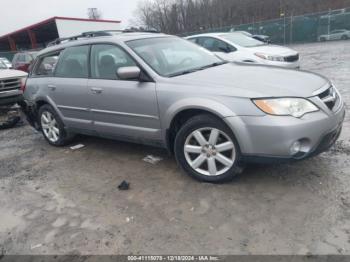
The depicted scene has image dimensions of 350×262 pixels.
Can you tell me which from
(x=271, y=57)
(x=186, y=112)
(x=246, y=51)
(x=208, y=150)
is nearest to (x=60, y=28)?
(x=246, y=51)

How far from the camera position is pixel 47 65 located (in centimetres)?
538

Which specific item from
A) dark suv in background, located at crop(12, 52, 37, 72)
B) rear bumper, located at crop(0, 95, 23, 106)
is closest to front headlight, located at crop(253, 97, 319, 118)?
rear bumper, located at crop(0, 95, 23, 106)

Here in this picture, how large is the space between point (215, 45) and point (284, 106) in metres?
6.51

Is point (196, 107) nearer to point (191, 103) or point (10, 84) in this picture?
point (191, 103)

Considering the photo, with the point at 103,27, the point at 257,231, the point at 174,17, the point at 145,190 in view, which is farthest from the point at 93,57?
the point at 174,17

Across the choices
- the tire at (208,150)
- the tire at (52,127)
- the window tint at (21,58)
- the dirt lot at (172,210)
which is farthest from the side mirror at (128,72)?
the window tint at (21,58)

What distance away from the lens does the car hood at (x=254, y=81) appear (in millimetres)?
3110

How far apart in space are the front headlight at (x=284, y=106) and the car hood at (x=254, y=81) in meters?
0.05

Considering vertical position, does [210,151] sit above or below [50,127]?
above

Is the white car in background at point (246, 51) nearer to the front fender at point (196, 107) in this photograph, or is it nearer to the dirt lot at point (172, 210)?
the dirt lot at point (172, 210)

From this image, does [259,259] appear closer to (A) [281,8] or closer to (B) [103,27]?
(B) [103,27]

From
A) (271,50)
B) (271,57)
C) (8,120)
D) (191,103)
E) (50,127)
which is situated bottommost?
(8,120)

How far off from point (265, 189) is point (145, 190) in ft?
4.31

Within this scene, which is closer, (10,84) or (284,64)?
(10,84)
